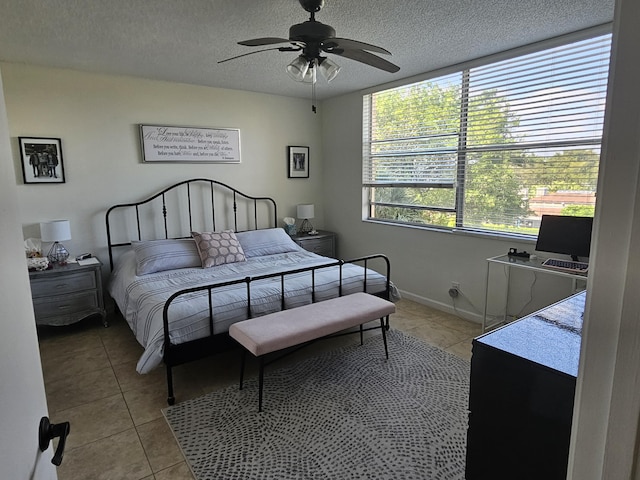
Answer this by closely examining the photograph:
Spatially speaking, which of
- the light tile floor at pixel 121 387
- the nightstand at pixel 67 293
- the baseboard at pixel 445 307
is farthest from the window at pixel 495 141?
the nightstand at pixel 67 293

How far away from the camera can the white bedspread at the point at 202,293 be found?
248 centimetres

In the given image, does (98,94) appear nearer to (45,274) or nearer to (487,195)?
(45,274)

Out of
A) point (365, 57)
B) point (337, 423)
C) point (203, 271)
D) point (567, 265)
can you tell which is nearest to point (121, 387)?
point (203, 271)

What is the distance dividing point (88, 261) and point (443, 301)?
11.4 ft

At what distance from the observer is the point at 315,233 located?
498 centimetres

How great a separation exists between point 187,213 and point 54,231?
127 cm

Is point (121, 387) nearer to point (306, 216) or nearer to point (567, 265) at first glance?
point (306, 216)

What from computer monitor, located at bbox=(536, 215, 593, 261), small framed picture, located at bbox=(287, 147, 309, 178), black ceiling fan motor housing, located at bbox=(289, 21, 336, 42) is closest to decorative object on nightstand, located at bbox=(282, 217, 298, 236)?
small framed picture, located at bbox=(287, 147, 309, 178)

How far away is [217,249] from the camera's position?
3.78m

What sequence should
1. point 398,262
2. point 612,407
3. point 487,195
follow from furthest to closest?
1. point 398,262
2. point 487,195
3. point 612,407

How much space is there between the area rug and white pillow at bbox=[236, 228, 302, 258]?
1.54 m

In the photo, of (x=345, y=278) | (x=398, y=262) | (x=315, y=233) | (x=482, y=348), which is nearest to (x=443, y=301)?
(x=398, y=262)

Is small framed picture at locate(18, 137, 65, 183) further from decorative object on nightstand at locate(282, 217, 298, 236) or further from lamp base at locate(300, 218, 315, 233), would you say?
lamp base at locate(300, 218, 315, 233)

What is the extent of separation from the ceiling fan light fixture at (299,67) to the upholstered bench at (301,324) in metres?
1.55
